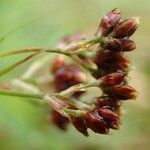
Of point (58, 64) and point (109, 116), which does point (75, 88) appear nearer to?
point (109, 116)

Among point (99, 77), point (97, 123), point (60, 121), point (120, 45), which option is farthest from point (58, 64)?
point (97, 123)

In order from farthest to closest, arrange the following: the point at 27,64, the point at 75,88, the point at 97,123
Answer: the point at 27,64, the point at 75,88, the point at 97,123

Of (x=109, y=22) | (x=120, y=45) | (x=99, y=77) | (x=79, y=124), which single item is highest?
(x=109, y=22)

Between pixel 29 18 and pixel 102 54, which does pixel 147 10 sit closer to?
pixel 29 18

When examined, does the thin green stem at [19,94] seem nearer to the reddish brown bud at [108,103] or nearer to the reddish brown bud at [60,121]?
the reddish brown bud at [108,103]

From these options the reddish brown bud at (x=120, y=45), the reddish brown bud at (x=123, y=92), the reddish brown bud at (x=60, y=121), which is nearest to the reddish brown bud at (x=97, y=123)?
the reddish brown bud at (x=123, y=92)

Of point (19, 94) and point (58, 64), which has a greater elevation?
point (58, 64)

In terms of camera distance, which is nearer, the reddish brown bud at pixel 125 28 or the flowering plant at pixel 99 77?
the flowering plant at pixel 99 77

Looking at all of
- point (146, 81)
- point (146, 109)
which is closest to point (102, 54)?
point (146, 109)
